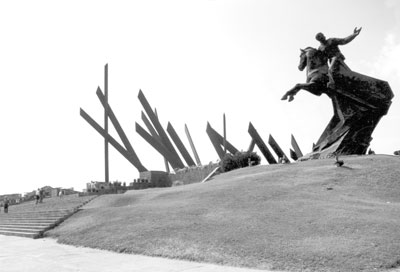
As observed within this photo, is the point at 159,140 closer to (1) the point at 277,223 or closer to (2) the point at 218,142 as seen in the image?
(2) the point at 218,142

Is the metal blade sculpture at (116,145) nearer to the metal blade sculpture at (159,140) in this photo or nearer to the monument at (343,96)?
the metal blade sculpture at (159,140)

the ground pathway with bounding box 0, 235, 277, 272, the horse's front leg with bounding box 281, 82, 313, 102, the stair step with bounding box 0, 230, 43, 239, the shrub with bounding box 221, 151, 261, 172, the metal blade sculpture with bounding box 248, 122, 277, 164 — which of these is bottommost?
the ground pathway with bounding box 0, 235, 277, 272

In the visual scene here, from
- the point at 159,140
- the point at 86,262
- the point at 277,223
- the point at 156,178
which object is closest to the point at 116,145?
the point at 156,178

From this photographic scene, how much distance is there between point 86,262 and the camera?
829cm

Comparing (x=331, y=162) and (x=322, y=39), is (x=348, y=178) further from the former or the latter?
(x=322, y=39)

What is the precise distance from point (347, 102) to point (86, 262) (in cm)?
1644

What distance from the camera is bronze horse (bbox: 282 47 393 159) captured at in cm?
2019

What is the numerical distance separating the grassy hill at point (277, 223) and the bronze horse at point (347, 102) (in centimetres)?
329

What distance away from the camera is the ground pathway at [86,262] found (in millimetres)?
7250

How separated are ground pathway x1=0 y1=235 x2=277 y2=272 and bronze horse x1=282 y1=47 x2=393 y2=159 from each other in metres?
14.0

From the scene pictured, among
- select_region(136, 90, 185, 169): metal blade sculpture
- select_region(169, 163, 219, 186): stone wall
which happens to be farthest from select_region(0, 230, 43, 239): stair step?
select_region(136, 90, 185, 169): metal blade sculpture

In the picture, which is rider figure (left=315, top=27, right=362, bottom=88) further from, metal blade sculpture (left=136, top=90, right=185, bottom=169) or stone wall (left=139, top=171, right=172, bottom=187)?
metal blade sculpture (left=136, top=90, right=185, bottom=169)

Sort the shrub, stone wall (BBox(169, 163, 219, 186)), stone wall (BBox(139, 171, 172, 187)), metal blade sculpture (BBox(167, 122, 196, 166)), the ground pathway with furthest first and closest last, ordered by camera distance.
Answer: metal blade sculpture (BBox(167, 122, 196, 166)) → stone wall (BBox(139, 171, 172, 187)) → stone wall (BBox(169, 163, 219, 186)) → the shrub → the ground pathway

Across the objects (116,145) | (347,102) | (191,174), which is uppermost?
(116,145)
